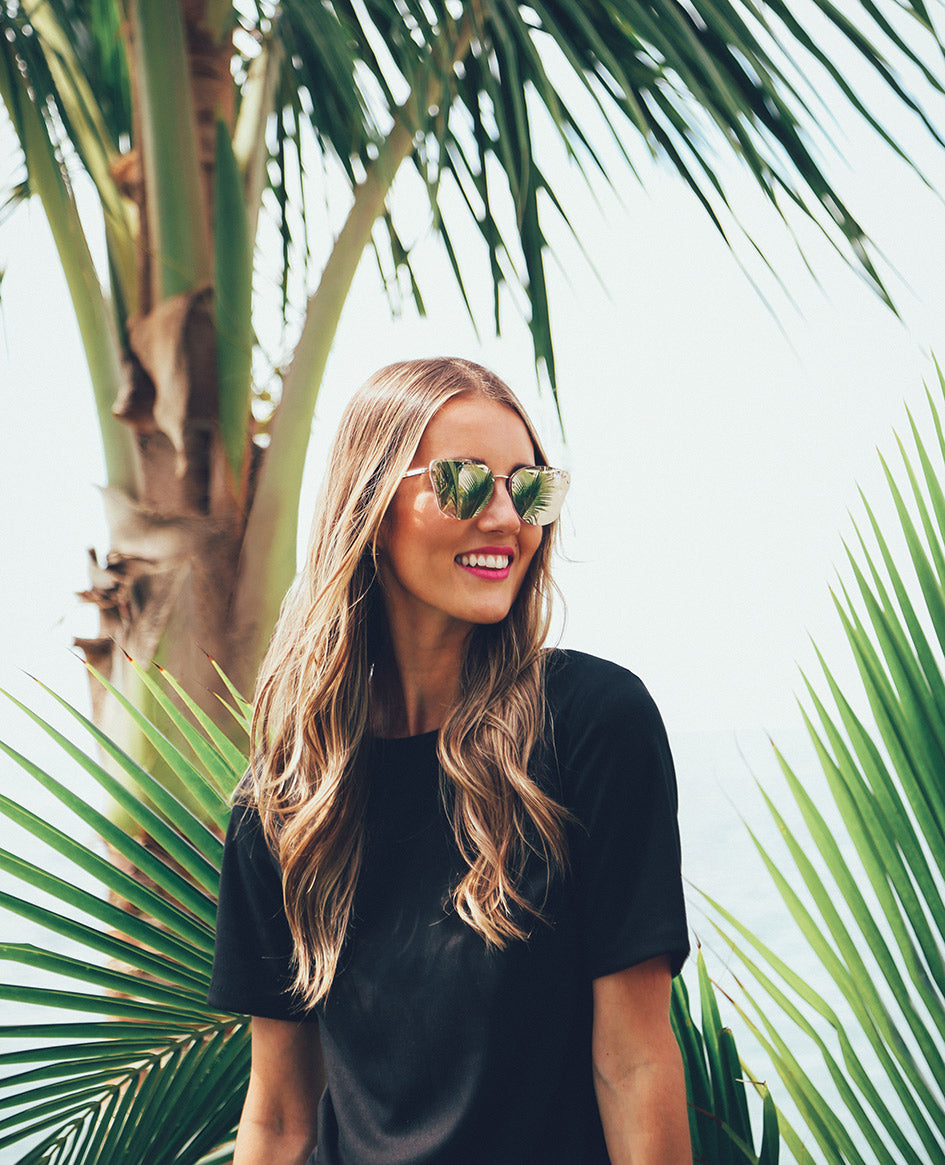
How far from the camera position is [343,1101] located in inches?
33.8

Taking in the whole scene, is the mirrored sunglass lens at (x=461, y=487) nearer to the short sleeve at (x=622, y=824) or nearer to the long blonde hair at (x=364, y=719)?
the long blonde hair at (x=364, y=719)

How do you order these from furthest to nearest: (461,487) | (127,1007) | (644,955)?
1. (127,1007)
2. (461,487)
3. (644,955)

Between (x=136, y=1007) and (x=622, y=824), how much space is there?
671mm

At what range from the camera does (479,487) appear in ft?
2.81

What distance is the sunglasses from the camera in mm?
854

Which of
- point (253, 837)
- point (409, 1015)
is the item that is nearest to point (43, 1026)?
point (253, 837)

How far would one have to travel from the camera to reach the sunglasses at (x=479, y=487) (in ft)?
2.80

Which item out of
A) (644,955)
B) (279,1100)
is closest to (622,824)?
(644,955)

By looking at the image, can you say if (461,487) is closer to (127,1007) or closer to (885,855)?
(885,855)

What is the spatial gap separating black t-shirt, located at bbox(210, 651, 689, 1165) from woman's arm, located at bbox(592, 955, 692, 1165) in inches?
0.8

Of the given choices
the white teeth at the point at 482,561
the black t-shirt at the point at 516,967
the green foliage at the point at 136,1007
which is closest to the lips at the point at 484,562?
the white teeth at the point at 482,561

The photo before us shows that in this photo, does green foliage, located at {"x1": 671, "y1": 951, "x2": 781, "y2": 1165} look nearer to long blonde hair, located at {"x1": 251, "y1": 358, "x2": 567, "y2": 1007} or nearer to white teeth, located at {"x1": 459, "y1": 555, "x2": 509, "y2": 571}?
long blonde hair, located at {"x1": 251, "y1": 358, "x2": 567, "y2": 1007}

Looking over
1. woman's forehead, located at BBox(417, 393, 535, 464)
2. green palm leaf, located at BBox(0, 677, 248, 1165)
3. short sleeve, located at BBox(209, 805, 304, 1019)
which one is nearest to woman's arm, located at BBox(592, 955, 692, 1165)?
short sleeve, located at BBox(209, 805, 304, 1019)

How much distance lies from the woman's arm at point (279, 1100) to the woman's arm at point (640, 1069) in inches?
12.7
